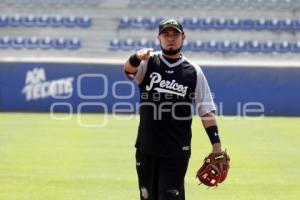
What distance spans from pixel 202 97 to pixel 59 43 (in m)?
24.2

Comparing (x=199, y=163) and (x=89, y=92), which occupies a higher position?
(x=199, y=163)

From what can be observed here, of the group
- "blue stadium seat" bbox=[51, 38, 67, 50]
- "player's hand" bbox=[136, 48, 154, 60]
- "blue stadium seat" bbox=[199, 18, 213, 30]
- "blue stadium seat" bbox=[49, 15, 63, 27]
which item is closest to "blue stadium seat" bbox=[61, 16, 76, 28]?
"blue stadium seat" bbox=[49, 15, 63, 27]

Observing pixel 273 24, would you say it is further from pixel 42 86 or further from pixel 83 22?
pixel 42 86

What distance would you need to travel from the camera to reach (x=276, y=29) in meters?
30.6

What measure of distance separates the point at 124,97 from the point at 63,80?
2149mm

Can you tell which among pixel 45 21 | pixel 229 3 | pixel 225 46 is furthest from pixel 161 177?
pixel 229 3

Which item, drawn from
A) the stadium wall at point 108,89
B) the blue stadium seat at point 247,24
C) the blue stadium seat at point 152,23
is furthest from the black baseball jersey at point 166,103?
the blue stadium seat at point 247,24

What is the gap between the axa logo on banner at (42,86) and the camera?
23.9m

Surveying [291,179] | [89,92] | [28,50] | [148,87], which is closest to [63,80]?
[89,92]

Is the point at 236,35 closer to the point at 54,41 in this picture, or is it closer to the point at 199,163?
the point at 54,41

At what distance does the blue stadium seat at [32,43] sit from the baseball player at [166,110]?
24196 mm

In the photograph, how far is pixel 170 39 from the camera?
5879mm

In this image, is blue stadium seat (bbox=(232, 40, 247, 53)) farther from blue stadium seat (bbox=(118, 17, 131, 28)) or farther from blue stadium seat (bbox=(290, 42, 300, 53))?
blue stadium seat (bbox=(118, 17, 131, 28))

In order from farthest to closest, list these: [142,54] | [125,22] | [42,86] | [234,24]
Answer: [125,22] < [234,24] < [42,86] < [142,54]
